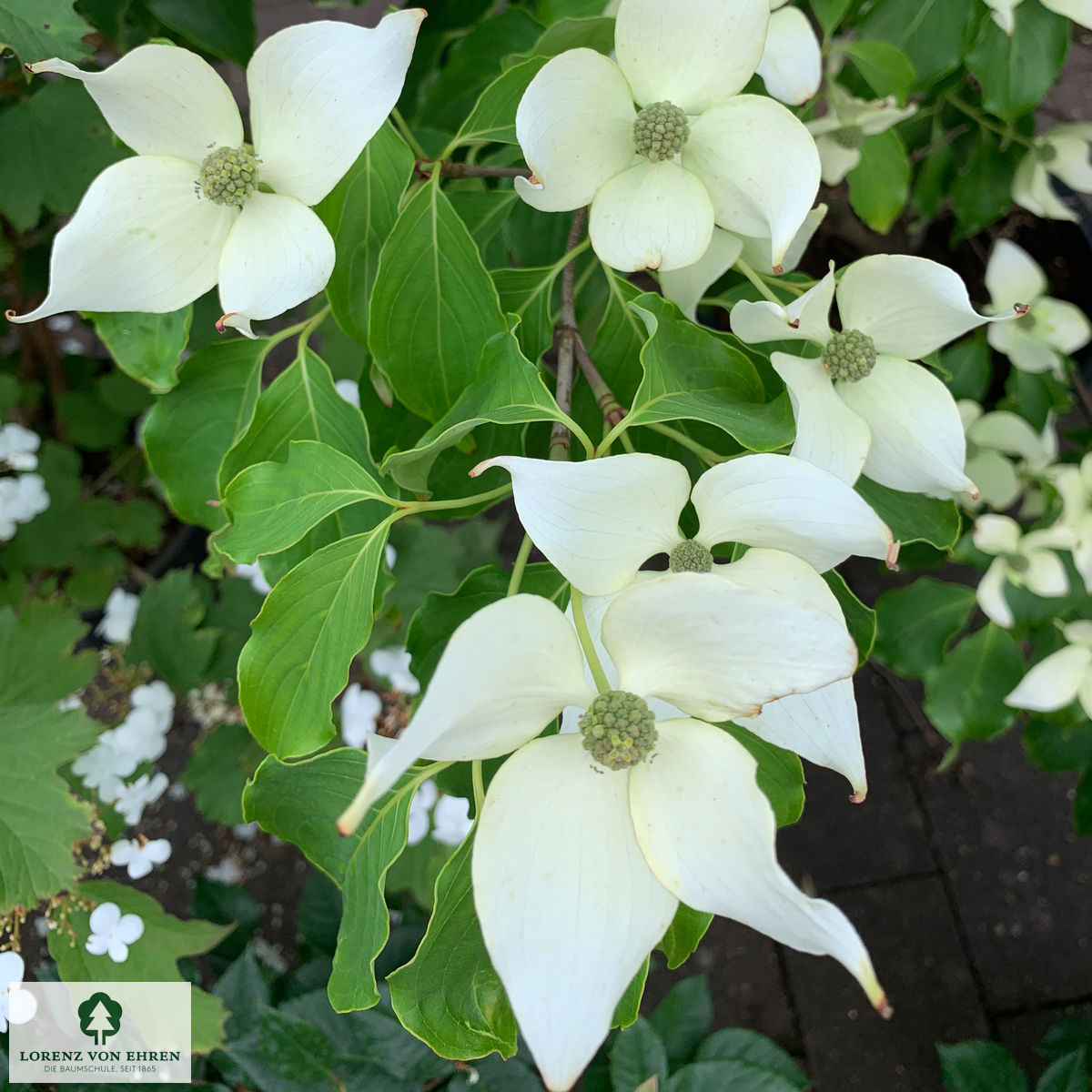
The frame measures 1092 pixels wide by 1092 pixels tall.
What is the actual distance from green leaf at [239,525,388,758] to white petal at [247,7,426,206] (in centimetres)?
16

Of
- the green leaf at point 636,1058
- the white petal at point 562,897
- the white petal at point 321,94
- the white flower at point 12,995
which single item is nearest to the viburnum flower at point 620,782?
the white petal at point 562,897

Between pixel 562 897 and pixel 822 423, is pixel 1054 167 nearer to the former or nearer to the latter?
pixel 822 423

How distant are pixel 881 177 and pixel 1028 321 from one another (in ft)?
0.92

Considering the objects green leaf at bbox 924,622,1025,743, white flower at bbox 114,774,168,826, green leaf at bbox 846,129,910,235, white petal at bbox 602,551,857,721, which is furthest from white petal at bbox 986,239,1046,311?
white flower at bbox 114,774,168,826

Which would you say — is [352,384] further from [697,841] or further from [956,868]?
[956,868]

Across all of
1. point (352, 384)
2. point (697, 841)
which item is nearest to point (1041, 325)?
point (352, 384)

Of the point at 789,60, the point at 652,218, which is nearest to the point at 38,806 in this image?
the point at 652,218

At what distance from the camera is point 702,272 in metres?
0.42

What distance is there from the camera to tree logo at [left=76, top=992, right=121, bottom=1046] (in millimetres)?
610

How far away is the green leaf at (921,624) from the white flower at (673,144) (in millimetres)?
537

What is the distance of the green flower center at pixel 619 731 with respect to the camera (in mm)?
289

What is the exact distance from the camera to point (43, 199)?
697mm

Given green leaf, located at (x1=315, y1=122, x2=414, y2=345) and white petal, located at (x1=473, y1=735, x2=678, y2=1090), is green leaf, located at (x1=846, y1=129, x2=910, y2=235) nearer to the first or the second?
green leaf, located at (x1=315, y1=122, x2=414, y2=345)

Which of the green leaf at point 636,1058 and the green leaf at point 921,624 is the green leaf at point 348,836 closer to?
the green leaf at point 636,1058
